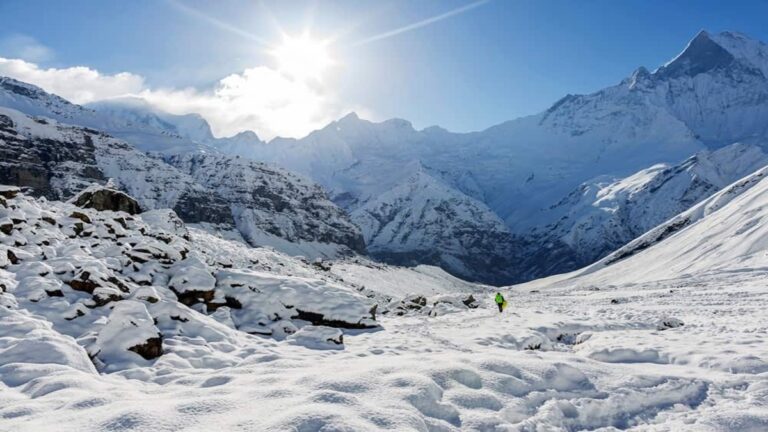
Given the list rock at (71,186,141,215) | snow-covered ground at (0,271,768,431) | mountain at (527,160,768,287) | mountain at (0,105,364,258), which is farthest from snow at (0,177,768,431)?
mountain at (0,105,364,258)

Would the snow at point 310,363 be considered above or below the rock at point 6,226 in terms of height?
below

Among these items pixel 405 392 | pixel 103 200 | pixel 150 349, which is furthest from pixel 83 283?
pixel 103 200

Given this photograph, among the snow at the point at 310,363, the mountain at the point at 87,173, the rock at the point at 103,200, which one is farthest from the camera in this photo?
the mountain at the point at 87,173

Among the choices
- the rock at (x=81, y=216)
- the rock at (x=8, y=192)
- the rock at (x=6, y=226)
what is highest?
the rock at (x=8, y=192)

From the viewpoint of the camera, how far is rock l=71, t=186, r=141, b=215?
31.6 metres

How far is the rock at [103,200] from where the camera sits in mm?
31594

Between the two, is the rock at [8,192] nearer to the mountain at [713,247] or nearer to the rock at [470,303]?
the rock at [470,303]

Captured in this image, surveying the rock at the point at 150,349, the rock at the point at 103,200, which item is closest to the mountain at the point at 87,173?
the rock at the point at 103,200

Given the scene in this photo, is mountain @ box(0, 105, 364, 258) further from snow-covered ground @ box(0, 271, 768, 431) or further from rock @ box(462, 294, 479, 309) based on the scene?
snow-covered ground @ box(0, 271, 768, 431)

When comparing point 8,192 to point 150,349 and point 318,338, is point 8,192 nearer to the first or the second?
point 150,349

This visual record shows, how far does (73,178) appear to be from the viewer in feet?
540

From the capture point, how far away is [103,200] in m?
32.4

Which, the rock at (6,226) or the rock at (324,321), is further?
the rock at (324,321)

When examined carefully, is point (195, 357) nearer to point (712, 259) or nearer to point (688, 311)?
point (688, 311)
